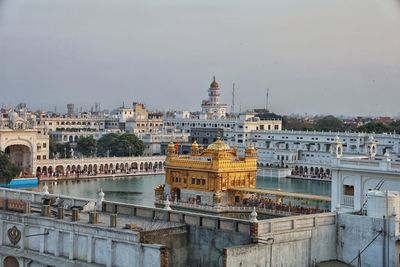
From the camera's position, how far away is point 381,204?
6.27 m

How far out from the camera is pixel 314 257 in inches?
251

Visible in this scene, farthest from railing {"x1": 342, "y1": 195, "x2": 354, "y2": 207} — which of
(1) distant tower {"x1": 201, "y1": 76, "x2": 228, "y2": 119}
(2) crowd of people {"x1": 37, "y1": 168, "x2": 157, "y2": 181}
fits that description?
(1) distant tower {"x1": 201, "y1": 76, "x2": 228, "y2": 119}

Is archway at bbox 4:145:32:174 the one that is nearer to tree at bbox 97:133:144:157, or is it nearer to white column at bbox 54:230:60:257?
tree at bbox 97:133:144:157

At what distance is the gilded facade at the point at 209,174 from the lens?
64.4ft

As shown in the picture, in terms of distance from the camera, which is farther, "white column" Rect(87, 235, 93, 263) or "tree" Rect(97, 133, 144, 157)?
"tree" Rect(97, 133, 144, 157)

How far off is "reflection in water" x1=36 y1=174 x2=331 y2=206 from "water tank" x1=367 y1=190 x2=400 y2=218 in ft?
45.0

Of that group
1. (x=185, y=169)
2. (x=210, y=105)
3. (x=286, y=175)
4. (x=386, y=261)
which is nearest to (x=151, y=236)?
(x=386, y=261)

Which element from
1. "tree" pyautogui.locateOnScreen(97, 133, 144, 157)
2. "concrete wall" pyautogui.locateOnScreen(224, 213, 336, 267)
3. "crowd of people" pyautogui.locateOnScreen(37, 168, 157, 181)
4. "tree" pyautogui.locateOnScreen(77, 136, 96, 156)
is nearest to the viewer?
"concrete wall" pyautogui.locateOnScreen(224, 213, 336, 267)

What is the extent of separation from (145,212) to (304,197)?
976 cm

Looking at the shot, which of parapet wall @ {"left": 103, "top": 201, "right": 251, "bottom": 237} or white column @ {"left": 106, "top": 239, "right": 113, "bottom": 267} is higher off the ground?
parapet wall @ {"left": 103, "top": 201, "right": 251, "bottom": 237}

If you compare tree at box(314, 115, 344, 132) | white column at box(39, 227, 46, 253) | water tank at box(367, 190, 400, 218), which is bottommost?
white column at box(39, 227, 46, 253)

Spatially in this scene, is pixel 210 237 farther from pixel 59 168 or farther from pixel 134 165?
pixel 134 165

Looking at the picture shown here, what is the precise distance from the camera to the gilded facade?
1962 centimetres

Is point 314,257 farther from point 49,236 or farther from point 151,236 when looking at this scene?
point 49,236
